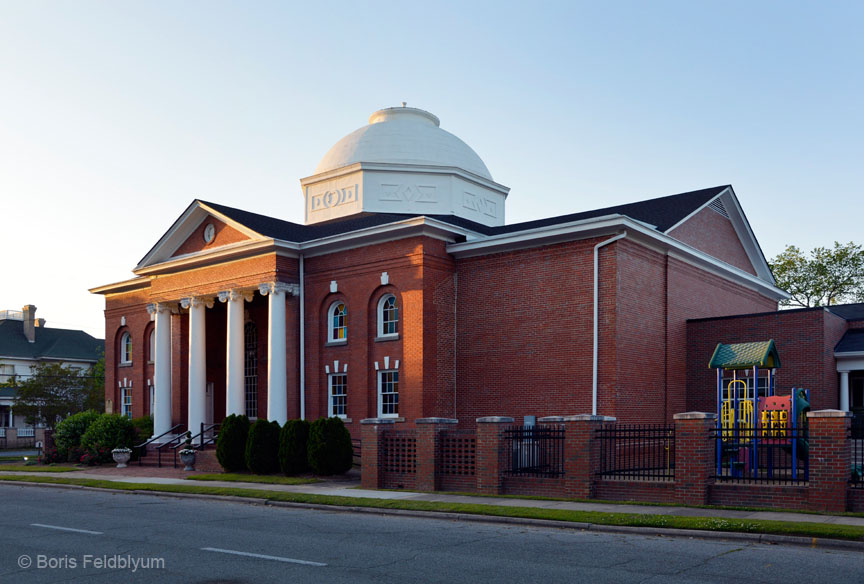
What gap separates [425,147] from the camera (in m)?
39.0

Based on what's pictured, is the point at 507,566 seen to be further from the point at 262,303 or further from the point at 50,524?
the point at 262,303

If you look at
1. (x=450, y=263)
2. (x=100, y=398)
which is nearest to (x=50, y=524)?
(x=450, y=263)

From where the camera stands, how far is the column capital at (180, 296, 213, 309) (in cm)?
3431

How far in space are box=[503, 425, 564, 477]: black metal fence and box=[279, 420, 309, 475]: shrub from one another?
780 centimetres

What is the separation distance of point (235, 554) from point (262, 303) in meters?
23.9

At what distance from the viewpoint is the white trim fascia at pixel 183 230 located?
108 ft

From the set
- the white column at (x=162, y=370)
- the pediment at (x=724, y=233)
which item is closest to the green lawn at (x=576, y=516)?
the white column at (x=162, y=370)

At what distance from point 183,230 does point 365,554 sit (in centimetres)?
2572

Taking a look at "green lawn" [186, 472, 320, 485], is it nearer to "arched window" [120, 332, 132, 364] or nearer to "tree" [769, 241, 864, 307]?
"arched window" [120, 332, 132, 364]

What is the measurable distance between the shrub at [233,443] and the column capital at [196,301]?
7.99 metres

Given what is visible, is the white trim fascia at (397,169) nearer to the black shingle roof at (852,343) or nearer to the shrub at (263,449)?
the shrub at (263,449)

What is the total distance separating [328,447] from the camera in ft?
82.6

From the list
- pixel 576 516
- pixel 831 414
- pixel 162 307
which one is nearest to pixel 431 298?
pixel 576 516

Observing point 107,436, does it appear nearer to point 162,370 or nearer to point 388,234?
point 162,370
